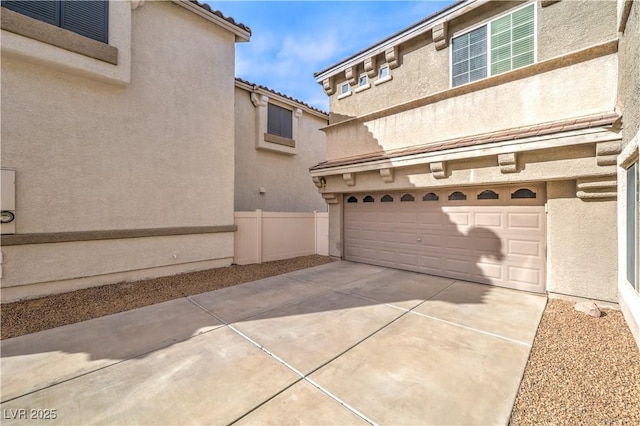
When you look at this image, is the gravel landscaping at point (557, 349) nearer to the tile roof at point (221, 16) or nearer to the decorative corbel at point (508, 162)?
the decorative corbel at point (508, 162)

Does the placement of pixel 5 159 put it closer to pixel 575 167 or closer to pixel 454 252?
pixel 454 252

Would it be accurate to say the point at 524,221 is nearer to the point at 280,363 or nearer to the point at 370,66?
the point at 280,363

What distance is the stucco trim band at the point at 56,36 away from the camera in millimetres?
5184

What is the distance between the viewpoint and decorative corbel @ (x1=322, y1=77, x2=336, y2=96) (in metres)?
9.55

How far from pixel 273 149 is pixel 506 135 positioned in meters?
9.02

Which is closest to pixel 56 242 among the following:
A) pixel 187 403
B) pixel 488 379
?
pixel 187 403

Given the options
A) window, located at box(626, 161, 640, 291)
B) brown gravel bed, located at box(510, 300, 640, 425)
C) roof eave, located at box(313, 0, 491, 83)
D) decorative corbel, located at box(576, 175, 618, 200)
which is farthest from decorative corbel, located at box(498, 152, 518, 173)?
roof eave, located at box(313, 0, 491, 83)

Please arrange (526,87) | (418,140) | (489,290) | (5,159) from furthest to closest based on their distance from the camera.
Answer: (418,140)
(489,290)
(526,87)
(5,159)

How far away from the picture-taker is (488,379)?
304cm

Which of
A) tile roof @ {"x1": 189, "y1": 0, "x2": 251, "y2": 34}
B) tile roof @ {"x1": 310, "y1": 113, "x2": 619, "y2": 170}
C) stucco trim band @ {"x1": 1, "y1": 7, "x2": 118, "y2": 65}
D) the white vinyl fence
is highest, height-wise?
tile roof @ {"x1": 189, "y1": 0, "x2": 251, "y2": 34}

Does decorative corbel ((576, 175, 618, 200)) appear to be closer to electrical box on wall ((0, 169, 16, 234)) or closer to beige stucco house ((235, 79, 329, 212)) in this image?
beige stucco house ((235, 79, 329, 212))

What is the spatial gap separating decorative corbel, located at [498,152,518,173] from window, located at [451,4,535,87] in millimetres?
2323

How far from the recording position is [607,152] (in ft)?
15.1

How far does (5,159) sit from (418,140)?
952 centimetres
